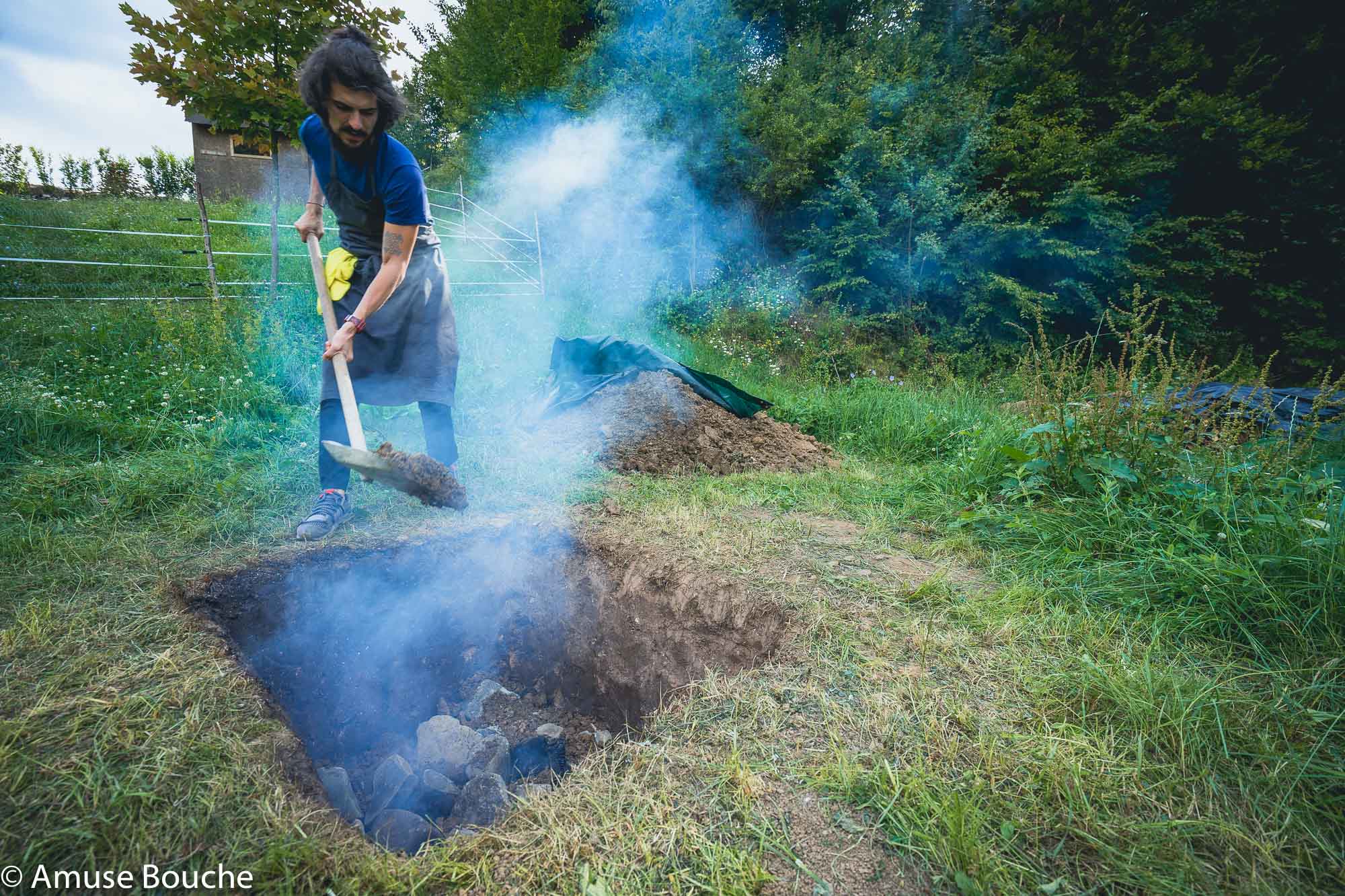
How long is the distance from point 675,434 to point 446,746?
2604mm

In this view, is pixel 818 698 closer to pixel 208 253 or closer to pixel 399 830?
pixel 399 830

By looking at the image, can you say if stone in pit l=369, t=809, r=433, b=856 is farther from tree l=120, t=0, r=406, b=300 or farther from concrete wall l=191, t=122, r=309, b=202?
concrete wall l=191, t=122, r=309, b=202

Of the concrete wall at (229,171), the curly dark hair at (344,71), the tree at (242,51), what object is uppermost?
the concrete wall at (229,171)

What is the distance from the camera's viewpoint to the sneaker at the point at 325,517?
7.85ft

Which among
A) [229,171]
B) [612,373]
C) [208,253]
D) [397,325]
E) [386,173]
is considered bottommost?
[612,373]

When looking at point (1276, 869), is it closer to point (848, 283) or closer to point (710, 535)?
point (710, 535)

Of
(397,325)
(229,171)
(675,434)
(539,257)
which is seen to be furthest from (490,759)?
(229,171)

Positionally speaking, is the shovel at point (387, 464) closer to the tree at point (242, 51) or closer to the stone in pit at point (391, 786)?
the stone in pit at point (391, 786)

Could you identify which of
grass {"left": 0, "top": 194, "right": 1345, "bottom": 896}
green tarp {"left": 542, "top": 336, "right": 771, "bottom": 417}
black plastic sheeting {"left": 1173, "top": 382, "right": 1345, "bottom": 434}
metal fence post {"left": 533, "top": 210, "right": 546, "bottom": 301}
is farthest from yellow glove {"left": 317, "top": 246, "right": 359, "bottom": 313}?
metal fence post {"left": 533, "top": 210, "right": 546, "bottom": 301}

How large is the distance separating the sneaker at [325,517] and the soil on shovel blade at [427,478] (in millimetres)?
534

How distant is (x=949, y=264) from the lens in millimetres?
8492

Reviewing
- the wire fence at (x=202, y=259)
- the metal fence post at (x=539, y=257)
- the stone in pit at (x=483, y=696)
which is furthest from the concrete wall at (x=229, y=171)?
the stone in pit at (x=483, y=696)

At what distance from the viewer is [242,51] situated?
351 cm

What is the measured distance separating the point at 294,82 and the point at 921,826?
5029 mm
